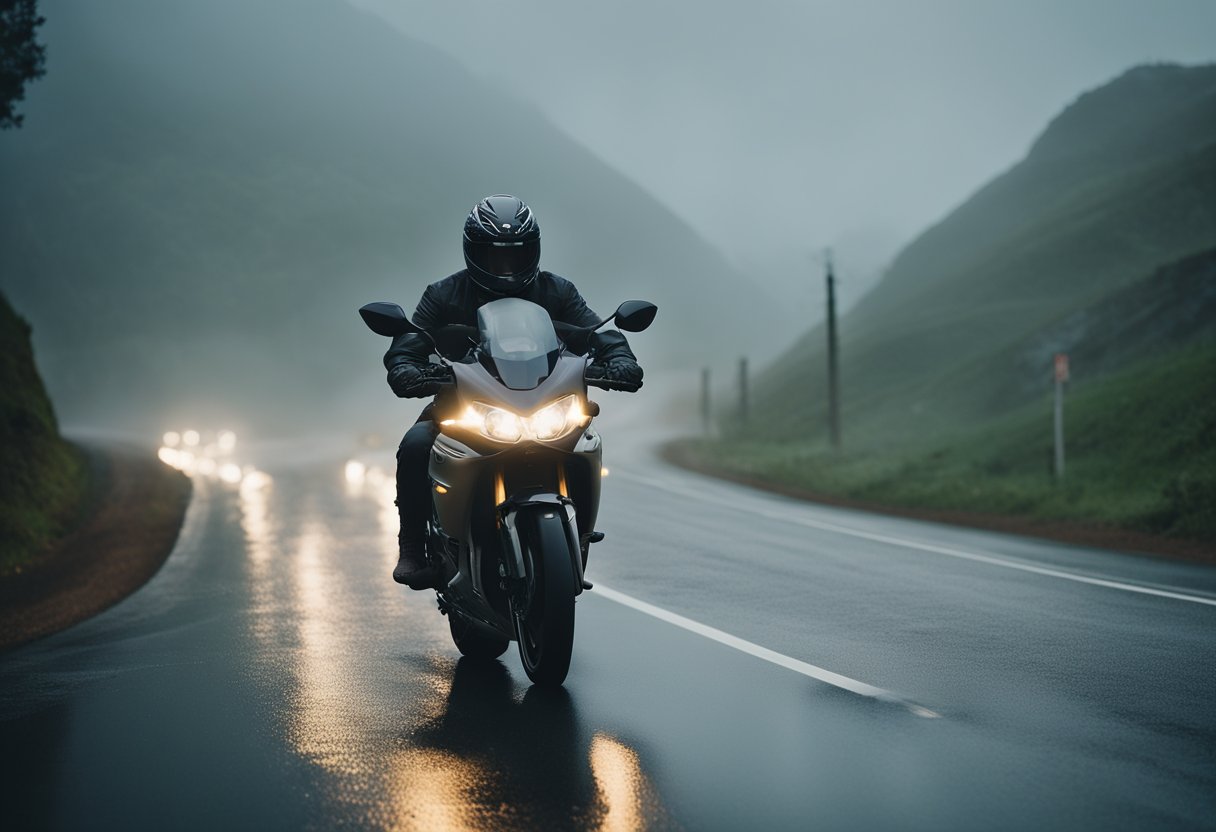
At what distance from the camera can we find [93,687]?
6.64 m

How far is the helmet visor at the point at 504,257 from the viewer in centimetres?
662

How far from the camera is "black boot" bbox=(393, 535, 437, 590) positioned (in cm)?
680

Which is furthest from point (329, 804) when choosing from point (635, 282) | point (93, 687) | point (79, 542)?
point (635, 282)

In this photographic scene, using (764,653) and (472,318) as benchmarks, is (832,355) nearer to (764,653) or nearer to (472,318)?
(764,653)

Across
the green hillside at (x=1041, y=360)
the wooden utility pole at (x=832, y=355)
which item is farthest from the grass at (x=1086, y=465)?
the wooden utility pole at (x=832, y=355)

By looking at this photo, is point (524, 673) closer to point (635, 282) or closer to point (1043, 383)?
point (1043, 383)

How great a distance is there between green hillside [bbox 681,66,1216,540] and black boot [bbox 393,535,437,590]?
1208 cm

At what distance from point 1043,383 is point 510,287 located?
137ft

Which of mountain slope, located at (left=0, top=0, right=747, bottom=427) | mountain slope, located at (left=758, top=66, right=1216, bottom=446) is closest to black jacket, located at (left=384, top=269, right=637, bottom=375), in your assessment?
mountain slope, located at (left=758, top=66, right=1216, bottom=446)

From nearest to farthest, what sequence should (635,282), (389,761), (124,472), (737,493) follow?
1. (389,761)
2. (737,493)
3. (124,472)
4. (635,282)

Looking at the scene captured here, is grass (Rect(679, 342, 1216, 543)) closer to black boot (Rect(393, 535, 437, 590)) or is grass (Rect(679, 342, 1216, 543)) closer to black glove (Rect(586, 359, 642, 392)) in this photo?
black glove (Rect(586, 359, 642, 392))

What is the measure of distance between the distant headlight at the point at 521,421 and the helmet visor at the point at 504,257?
0.95m

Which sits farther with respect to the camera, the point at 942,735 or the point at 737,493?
the point at 737,493

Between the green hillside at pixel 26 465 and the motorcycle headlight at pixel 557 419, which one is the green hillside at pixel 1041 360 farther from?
the green hillside at pixel 26 465
